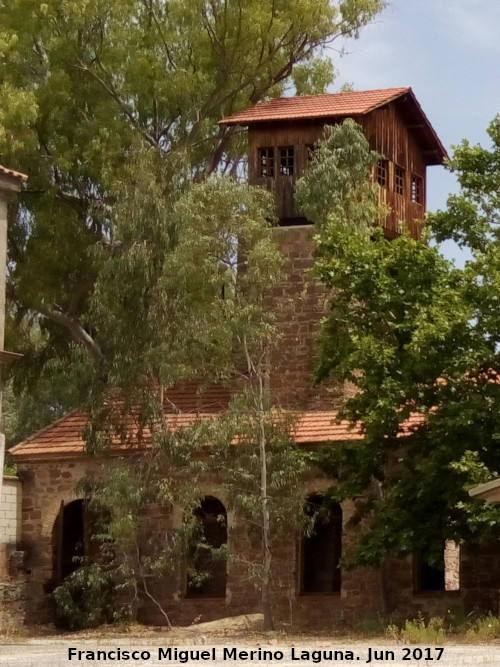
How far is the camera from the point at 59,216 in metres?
36.8

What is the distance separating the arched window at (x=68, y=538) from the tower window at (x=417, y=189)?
10.9 m

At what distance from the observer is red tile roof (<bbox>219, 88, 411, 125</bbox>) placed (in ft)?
109

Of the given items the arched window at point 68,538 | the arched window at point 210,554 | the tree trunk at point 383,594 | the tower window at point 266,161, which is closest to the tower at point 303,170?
the tower window at point 266,161

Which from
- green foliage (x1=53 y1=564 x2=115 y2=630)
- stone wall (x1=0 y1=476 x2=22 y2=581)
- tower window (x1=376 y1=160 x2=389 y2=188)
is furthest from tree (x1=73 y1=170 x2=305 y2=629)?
tower window (x1=376 y1=160 x2=389 y2=188)

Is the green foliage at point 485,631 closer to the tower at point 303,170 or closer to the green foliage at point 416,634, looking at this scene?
the green foliage at point 416,634

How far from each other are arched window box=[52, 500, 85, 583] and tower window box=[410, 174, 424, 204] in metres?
10.9

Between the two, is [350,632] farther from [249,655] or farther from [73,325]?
[73,325]

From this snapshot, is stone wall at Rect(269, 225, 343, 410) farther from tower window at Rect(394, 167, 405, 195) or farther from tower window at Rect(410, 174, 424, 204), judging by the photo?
tower window at Rect(410, 174, 424, 204)

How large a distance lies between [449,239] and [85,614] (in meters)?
11.2

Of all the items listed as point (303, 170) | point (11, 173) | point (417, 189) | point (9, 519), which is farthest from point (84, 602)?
point (417, 189)

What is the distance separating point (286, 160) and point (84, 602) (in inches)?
432

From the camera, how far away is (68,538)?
33.8 m

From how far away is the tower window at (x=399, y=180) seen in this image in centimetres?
3450

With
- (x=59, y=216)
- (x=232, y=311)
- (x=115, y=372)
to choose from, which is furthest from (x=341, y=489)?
(x=59, y=216)
